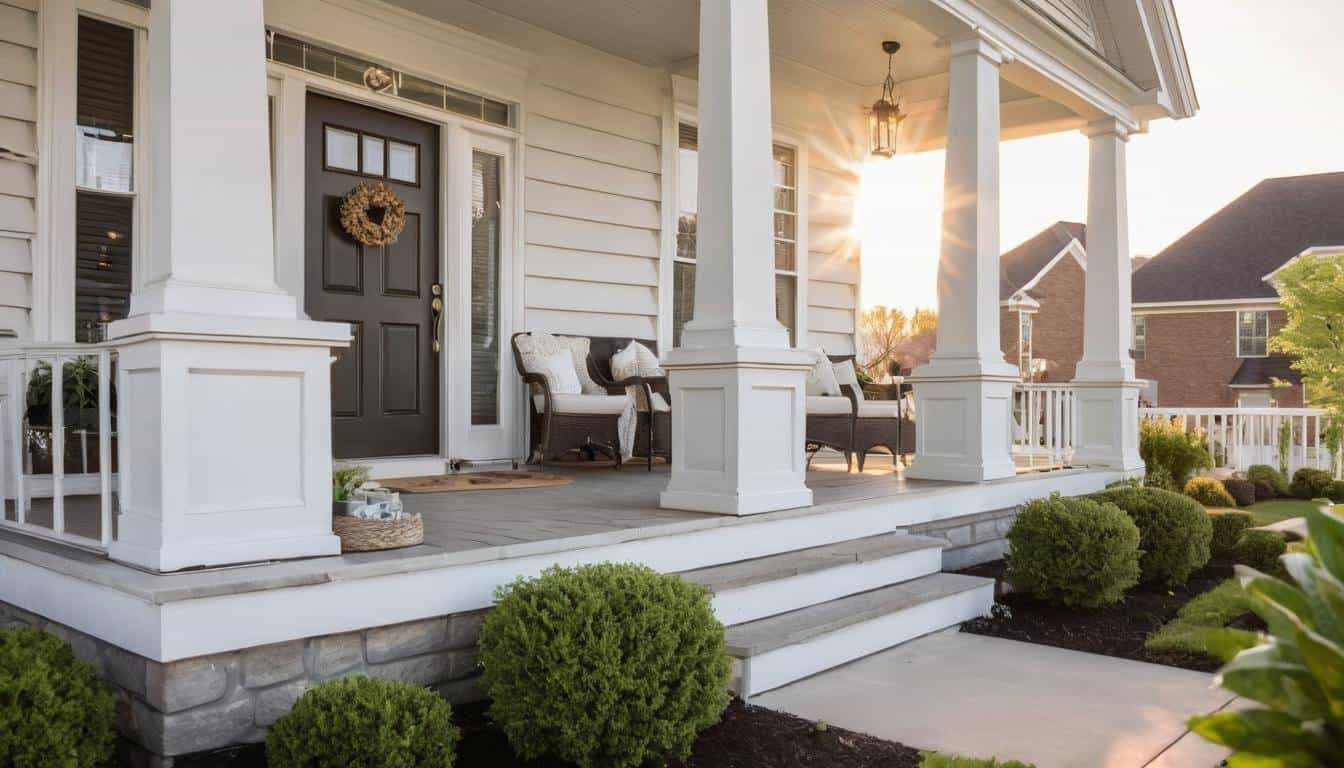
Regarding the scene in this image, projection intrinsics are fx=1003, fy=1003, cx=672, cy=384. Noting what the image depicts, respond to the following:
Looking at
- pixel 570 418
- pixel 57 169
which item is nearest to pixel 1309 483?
pixel 570 418

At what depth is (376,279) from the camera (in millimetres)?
5863

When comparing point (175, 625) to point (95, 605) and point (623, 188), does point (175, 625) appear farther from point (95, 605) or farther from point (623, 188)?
point (623, 188)

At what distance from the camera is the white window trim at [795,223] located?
7.39 meters

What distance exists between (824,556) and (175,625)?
2.50 meters

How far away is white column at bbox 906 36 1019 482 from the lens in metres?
5.83

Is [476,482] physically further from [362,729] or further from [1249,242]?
[1249,242]

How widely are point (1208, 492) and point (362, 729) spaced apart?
891 centimetres

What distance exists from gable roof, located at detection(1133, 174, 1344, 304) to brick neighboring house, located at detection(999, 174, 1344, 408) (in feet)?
0.07

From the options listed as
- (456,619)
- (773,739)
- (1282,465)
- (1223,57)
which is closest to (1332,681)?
(773,739)

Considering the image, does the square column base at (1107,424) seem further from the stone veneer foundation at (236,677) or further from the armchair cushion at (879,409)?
the stone veneer foundation at (236,677)

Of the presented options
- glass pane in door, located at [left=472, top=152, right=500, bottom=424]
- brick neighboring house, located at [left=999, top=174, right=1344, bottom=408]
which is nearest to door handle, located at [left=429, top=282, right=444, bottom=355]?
glass pane in door, located at [left=472, top=152, right=500, bottom=424]

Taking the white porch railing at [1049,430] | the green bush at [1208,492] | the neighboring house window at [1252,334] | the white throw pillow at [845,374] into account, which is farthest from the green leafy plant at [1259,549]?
the neighboring house window at [1252,334]

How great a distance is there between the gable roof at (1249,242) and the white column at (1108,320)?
16787 mm

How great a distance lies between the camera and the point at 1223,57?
1330cm
